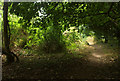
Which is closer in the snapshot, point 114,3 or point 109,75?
point 109,75

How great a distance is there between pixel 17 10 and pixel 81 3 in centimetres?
228

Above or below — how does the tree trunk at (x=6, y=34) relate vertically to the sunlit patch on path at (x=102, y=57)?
above

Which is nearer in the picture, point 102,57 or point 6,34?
point 6,34

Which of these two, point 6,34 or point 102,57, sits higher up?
point 6,34

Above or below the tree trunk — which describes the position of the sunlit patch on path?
below

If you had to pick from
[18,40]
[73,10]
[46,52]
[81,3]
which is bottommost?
[46,52]

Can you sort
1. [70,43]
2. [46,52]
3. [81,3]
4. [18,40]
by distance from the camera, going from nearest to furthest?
1. [81,3]
2. [46,52]
3. [70,43]
4. [18,40]

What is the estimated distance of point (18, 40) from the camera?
8.61m

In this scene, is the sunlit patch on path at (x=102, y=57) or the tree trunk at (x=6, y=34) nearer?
the tree trunk at (x=6, y=34)

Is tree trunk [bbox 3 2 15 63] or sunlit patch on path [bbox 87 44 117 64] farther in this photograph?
sunlit patch on path [bbox 87 44 117 64]

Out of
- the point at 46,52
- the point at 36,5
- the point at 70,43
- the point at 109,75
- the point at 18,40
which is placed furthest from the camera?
the point at 18,40

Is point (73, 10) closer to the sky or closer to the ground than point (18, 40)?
closer to the sky

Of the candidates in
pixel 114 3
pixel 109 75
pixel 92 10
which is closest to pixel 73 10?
pixel 92 10

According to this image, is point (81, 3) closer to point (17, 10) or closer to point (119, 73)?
point (17, 10)
